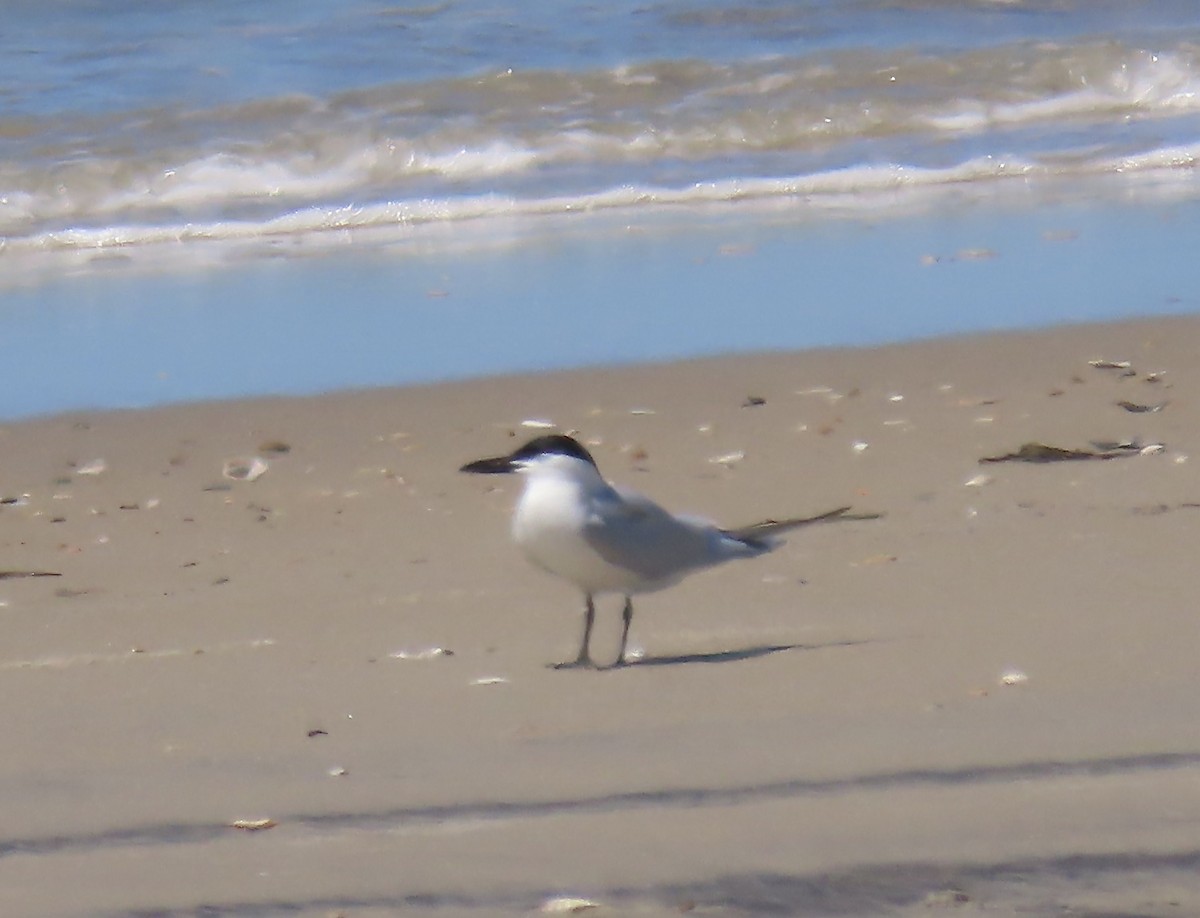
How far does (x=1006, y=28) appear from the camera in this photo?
1612cm

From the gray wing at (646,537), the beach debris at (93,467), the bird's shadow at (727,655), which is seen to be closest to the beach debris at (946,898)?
the bird's shadow at (727,655)

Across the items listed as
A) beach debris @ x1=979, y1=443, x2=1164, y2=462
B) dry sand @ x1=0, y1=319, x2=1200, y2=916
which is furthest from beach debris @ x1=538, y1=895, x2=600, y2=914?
beach debris @ x1=979, y1=443, x2=1164, y2=462

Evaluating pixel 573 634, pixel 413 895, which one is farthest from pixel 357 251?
pixel 413 895

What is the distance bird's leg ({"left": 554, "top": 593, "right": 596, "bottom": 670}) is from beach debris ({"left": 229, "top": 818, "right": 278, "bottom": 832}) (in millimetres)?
958

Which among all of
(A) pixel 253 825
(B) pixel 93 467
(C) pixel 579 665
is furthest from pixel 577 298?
(A) pixel 253 825

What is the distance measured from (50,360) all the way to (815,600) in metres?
4.01

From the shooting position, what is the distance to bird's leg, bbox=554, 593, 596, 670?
4039 mm

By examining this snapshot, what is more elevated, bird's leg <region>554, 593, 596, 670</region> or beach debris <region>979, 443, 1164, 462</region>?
beach debris <region>979, 443, 1164, 462</region>

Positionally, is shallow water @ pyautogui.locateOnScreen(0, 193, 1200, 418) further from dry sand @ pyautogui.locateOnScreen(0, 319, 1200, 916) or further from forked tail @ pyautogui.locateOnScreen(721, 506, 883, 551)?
forked tail @ pyautogui.locateOnScreen(721, 506, 883, 551)

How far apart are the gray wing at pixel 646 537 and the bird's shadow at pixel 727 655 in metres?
0.21

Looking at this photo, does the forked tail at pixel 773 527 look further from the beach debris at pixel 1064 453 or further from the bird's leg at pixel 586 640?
the beach debris at pixel 1064 453

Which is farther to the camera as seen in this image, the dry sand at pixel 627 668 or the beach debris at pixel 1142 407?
the beach debris at pixel 1142 407

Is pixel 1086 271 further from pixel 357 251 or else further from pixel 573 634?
pixel 573 634

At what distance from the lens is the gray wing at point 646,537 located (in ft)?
13.7
